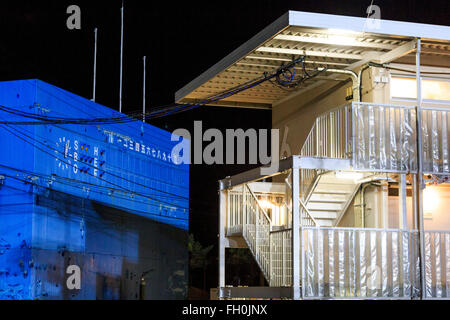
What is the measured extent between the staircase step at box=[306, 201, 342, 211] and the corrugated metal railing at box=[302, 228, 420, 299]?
2740 millimetres

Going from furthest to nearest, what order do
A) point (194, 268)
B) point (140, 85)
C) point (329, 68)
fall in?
point (194, 268) → point (140, 85) → point (329, 68)

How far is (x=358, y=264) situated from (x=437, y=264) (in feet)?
5.79

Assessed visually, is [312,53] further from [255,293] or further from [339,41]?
[255,293]

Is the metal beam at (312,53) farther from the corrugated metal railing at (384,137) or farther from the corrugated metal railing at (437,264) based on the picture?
the corrugated metal railing at (437,264)

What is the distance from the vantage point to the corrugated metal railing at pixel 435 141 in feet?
51.7

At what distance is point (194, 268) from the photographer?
64.9 m

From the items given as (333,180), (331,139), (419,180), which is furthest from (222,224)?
(419,180)

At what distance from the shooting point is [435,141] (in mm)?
15859

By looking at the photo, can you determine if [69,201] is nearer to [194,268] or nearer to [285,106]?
[285,106]

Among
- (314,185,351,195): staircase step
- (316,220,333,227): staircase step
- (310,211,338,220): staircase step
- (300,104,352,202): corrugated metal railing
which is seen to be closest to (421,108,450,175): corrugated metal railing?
(300,104,352,202): corrugated metal railing

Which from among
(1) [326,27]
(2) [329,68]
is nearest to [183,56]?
(2) [329,68]

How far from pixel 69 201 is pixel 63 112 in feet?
11.5

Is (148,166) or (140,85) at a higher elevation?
(140,85)

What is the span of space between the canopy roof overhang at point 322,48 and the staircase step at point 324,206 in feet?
10.3
